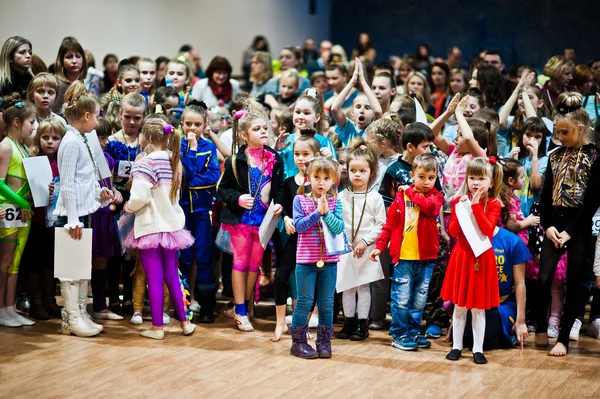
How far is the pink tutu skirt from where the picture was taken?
492 cm

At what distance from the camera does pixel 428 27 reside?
591 inches

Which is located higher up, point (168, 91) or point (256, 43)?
point (256, 43)

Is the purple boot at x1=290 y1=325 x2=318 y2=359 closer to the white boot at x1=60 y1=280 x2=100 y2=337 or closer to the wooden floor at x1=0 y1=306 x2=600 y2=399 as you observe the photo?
the wooden floor at x1=0 y1=306 x2=600 y2=399

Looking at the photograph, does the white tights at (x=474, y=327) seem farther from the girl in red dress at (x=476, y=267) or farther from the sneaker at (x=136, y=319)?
the sneaker at (x=136, y=319)

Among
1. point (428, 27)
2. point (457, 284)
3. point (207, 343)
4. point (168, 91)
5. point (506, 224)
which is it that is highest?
point (428, 27)

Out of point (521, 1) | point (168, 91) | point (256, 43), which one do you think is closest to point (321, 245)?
point (168, 91)

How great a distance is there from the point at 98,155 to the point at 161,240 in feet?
2.48

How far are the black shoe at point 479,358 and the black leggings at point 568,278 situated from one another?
59 centimetres

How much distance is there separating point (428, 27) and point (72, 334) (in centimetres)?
1152

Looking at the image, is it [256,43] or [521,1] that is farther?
[521,1]

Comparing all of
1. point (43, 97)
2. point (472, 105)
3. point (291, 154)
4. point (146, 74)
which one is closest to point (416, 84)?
point (472, 105)

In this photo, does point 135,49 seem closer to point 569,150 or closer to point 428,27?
point 428,27

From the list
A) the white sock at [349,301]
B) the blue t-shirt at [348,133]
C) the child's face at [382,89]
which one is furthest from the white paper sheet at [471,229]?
the child's face at [382,89]

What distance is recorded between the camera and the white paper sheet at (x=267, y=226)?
513 cm
